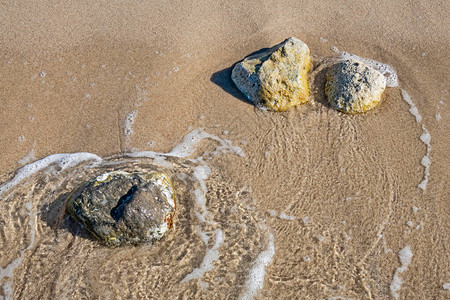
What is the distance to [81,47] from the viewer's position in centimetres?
→ 504

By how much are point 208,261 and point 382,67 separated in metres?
3.49

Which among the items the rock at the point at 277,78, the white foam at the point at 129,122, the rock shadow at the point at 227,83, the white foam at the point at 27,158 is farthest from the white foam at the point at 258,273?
the white foam at the point at 27,158

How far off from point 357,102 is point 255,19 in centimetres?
200

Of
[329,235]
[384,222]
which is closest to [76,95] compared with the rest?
[329,235]

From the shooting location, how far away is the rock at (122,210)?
3494 mm

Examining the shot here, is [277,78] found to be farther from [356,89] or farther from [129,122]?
[129,122]

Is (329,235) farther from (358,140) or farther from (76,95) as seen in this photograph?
(76,95)

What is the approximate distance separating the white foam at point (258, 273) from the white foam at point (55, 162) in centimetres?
210

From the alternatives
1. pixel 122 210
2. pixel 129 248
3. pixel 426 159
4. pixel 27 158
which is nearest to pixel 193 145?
pixel 122 210

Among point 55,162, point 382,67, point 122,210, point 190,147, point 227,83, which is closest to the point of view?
point 122,210

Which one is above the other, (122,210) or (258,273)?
(122,210)

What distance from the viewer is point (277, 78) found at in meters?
→ 4.47

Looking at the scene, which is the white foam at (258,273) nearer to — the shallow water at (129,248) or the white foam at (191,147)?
the shallow water at (129,248)

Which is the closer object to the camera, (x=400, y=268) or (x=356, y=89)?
(x=400, y=268)
